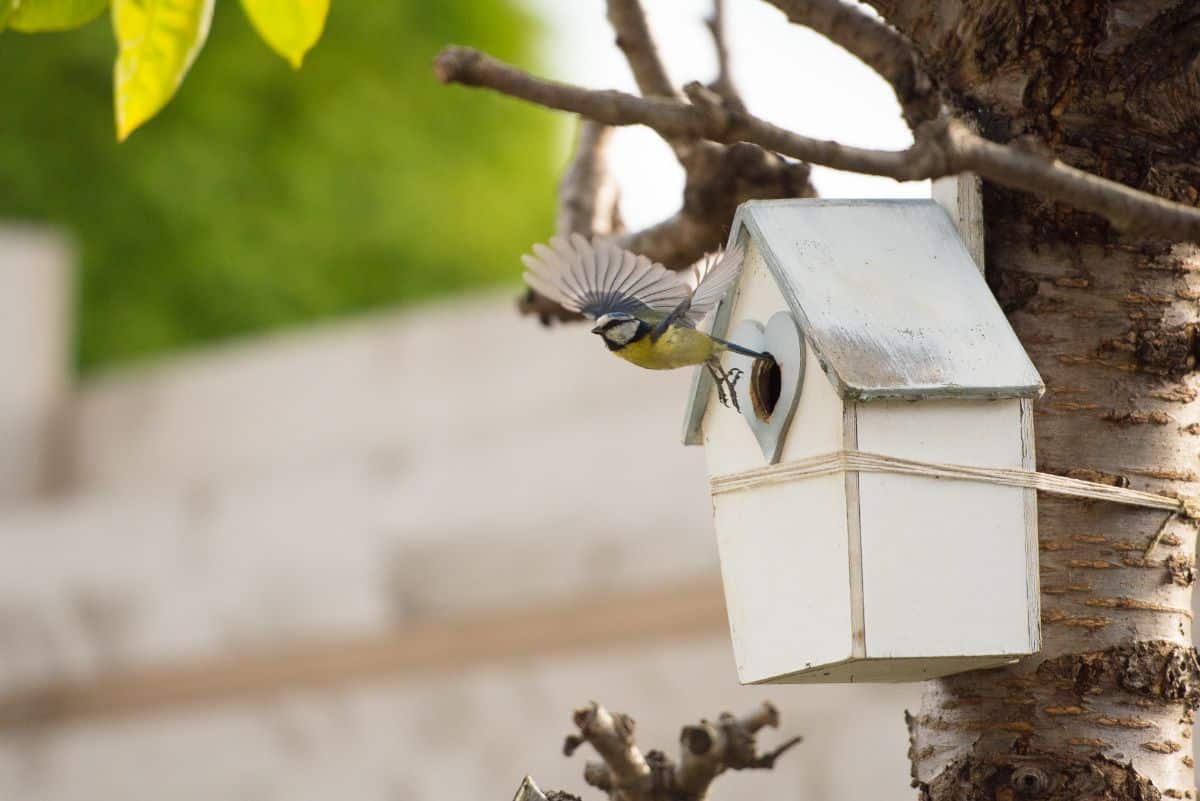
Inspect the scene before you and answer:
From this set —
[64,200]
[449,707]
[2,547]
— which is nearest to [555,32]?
[64,200]

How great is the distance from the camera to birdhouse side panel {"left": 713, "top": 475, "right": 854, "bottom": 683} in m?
1.37

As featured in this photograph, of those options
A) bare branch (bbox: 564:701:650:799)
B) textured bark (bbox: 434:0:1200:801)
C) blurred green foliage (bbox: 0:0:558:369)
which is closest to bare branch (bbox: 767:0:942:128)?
textured bark (bbox: 434:0:1200:801)

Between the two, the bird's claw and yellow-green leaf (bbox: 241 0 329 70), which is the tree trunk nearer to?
the bird's claw

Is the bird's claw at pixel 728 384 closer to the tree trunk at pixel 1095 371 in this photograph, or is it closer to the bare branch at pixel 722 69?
the tree trunk at pixel 1095 371

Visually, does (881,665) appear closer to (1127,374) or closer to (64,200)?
(1127,374)

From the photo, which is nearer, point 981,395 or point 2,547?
point 981,395

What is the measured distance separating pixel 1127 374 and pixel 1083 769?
333mm

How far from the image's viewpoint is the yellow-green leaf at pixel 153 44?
48.5 inches

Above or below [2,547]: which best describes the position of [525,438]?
above

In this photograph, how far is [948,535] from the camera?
1370 millimetres

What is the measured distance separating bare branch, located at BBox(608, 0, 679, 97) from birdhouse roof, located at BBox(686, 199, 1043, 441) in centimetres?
48

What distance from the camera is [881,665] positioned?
1.36m

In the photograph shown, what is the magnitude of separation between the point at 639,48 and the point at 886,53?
0.39 meters

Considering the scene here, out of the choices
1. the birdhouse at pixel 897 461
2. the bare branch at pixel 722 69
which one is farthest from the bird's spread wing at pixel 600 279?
the bare branch at pixel 722 69
